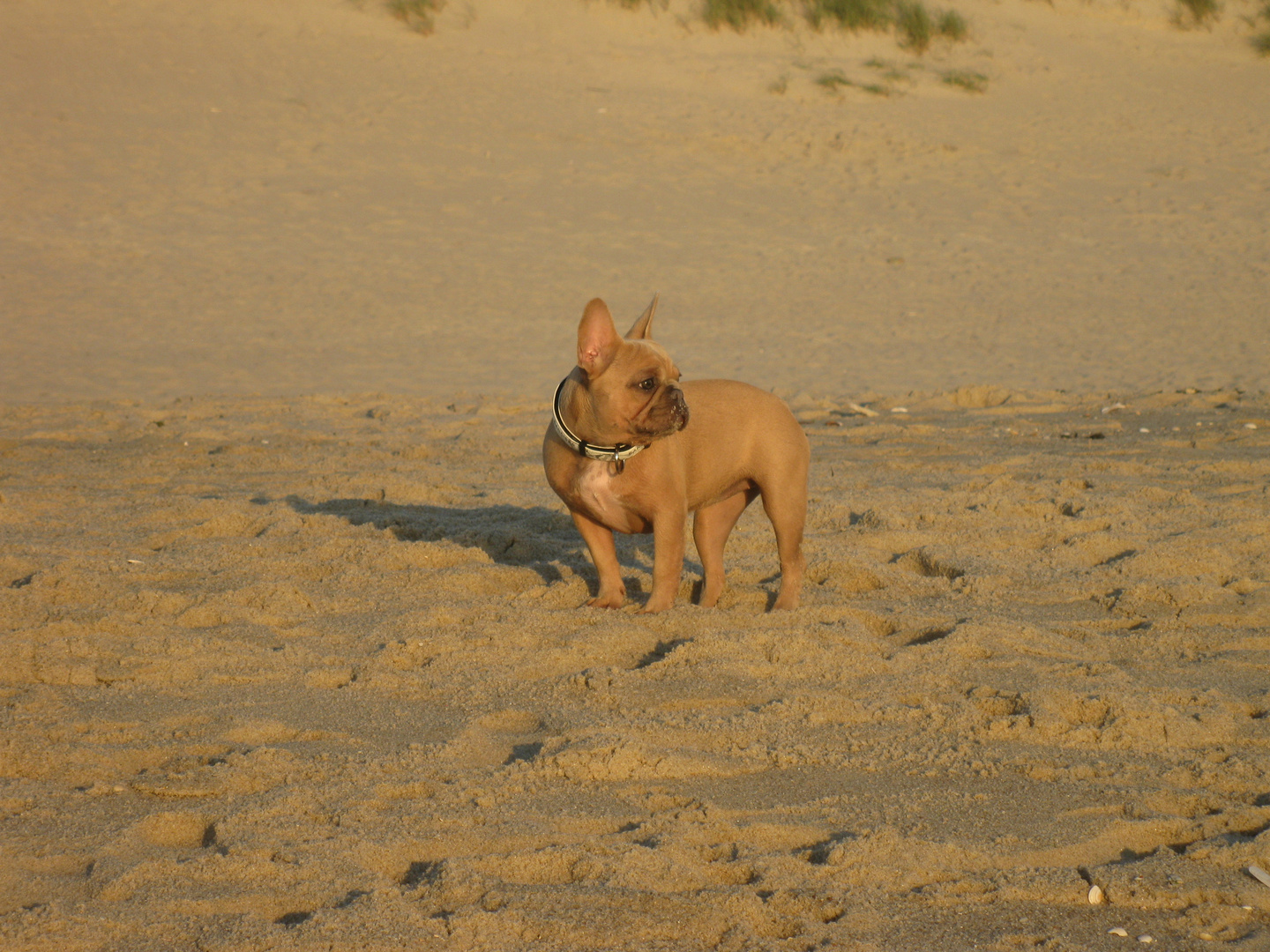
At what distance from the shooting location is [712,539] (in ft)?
15.7

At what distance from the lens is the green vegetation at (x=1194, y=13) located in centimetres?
2669

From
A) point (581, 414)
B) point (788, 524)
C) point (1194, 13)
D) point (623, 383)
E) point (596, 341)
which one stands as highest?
point (1194, 13)

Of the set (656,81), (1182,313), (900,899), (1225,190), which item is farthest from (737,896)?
(656,81)

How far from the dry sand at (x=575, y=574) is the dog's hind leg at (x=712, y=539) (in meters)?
0.17

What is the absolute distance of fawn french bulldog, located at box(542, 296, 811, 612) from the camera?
4.09 m

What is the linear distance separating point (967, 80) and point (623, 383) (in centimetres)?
2094

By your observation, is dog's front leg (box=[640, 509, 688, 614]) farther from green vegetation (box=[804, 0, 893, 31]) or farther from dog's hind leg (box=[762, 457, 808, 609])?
green vegetation (box=[804, 0, 893, 31])

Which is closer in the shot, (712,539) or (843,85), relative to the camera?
(712,539)

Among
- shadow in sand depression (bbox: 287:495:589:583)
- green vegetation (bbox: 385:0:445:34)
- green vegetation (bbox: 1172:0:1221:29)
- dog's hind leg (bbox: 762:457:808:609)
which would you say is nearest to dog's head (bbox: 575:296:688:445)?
dog's hind leg (bbox: 762:457:808:609)

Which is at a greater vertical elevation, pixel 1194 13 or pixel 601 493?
pixel 1194 13

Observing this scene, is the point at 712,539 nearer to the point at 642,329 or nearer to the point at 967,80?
the point at 642,329

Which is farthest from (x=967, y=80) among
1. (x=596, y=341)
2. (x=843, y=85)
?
(x=596, y=341)

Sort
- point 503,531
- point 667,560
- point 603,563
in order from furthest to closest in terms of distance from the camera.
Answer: point 503,531
point 603,563
point 667,560

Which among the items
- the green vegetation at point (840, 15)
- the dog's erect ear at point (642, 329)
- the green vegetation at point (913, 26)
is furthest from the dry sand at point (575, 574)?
the green vegetation at point (840, 15)
